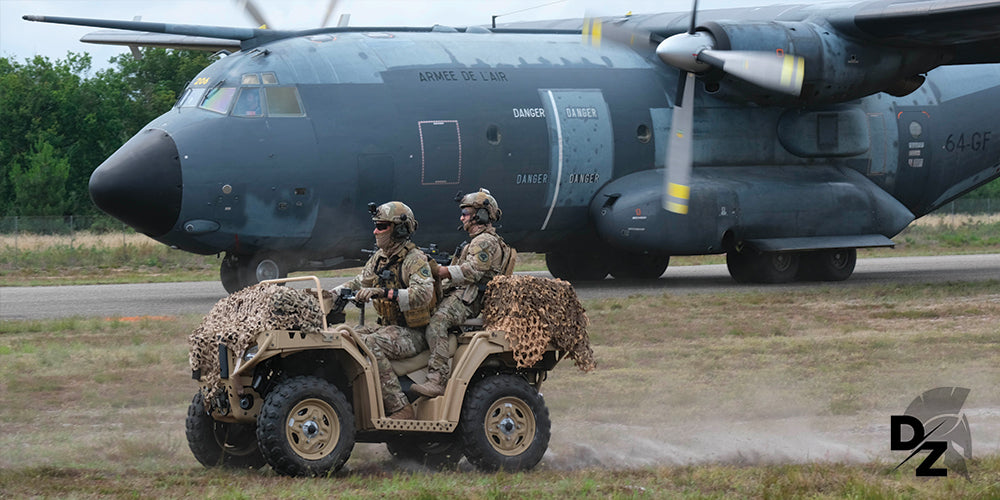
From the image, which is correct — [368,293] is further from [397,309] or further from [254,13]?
[254,13]

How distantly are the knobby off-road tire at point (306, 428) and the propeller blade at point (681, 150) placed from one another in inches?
524

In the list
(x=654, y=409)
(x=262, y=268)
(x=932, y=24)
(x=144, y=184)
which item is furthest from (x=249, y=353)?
(x=932, y=24)

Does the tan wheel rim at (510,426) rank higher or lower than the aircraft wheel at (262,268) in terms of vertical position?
lower

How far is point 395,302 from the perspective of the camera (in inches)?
371

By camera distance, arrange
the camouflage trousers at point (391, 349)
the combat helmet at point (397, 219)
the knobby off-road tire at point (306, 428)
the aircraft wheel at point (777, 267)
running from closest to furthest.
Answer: the knobby off-road tire at point (306, 428) → the camouflage trousers at point (391, 349) → the combat helmet at point (397, 219) → the aircraft wheel at point (777, 267)

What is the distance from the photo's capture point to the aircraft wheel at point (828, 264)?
25703 mm

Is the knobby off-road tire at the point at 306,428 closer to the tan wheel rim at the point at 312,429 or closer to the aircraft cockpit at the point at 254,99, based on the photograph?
the tan wheel rim at the point at 312,429

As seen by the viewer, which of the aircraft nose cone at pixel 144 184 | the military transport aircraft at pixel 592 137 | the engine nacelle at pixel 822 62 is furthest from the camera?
the engine nacelle at pixel 822 62

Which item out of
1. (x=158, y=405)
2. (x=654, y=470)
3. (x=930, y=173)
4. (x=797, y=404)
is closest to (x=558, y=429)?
(x=654, y=470)

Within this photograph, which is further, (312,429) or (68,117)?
(68,117)

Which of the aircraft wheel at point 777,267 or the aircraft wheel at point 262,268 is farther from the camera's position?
the aircraft wheel at point 777,267

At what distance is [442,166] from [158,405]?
32.7ft

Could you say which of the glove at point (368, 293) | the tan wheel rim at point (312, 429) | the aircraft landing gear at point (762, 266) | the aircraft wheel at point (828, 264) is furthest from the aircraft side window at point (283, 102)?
the tan wheel rim at point (312, 429)

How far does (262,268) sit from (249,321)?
1259cm
